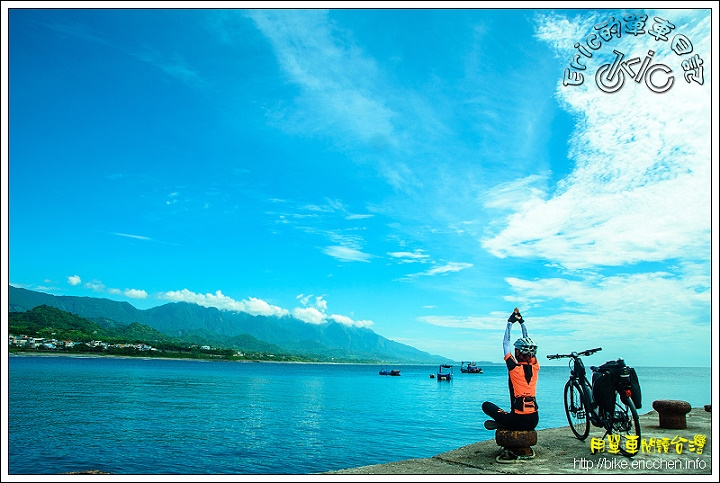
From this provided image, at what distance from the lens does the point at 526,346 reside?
→ 8.93 metres

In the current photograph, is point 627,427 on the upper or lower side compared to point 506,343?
lower

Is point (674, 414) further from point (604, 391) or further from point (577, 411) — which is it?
point (604, 391)

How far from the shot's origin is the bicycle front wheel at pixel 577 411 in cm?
1044

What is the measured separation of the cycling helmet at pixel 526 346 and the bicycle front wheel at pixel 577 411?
2380 millimetres

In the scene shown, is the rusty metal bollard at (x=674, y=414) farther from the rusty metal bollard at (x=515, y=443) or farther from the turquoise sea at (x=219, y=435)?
the rusty metal bollard at (x=515, y=443)

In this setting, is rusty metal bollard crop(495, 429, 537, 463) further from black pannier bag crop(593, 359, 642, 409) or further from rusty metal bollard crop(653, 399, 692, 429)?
rusty metal bollard crop(653, 399, 692, 429)

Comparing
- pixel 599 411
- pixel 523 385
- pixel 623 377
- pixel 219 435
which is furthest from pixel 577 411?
pixel 219 435

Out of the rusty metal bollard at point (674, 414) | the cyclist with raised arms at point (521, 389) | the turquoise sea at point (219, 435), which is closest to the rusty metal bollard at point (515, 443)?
the cyclist with raised arms at point (521, 389)

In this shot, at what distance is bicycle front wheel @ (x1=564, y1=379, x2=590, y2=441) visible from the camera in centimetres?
1044

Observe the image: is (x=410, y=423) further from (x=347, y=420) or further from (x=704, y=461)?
(x=704, y=461)

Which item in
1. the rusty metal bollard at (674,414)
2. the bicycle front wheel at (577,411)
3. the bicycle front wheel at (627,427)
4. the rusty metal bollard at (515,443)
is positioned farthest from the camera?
the rusty metal bollard at (674,414)

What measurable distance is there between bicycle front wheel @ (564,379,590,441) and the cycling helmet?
238 centimetres

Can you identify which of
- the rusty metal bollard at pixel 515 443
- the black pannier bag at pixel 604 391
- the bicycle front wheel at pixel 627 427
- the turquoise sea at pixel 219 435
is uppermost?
the black pannier bag at pixel 604 391

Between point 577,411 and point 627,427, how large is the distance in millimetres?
1941
